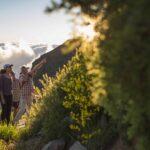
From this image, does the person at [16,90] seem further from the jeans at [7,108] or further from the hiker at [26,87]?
the jeans at [7,108]

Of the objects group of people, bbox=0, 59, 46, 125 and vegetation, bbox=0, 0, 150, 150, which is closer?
vegetation, bbox=0, 0, 150, 150

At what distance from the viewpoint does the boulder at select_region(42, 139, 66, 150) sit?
853 centimetres

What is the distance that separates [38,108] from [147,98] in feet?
24.8

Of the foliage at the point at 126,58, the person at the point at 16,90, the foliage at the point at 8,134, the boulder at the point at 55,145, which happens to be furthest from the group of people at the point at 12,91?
the foliage at the point at 126,58

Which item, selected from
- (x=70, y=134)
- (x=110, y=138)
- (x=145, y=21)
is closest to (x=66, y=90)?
(x=70, y=134)

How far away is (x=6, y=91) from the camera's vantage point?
13.6 meters

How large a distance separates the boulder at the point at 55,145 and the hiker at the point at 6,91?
196 inches

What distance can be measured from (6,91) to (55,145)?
534 cm

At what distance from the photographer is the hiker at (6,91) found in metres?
13.3

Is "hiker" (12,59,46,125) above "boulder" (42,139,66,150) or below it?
above

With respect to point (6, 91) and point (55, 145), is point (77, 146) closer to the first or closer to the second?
point (55, 145)

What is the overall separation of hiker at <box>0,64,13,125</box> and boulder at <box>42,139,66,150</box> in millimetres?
4968

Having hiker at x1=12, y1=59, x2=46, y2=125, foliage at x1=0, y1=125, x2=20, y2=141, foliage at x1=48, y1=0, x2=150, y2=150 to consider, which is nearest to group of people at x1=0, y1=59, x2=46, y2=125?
hiker at x1=12, y1=59, x2=46, y2=125

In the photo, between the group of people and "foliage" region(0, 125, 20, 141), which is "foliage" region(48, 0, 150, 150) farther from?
the group of people
